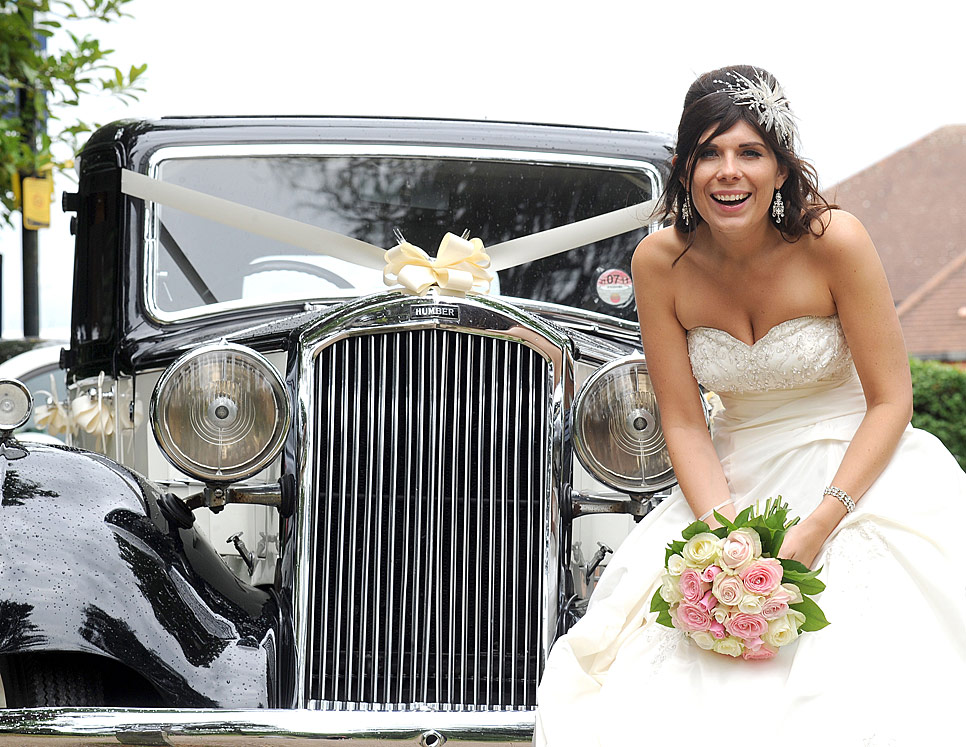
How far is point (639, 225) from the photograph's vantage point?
3.61 metres

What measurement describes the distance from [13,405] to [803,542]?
190cm

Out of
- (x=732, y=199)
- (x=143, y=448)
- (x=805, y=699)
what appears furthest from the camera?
(x=143, y=448)

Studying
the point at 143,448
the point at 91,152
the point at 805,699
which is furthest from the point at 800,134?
the point at 91,152

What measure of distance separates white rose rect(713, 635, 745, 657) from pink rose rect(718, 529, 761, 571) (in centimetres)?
13

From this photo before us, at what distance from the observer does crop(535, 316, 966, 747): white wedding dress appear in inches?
76.9

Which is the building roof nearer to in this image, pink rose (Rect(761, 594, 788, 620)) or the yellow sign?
the yellow sign

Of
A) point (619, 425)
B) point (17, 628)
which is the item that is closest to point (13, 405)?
point (17, 628)

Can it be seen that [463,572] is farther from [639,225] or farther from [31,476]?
[639,225]

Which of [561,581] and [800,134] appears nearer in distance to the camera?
[800,134]

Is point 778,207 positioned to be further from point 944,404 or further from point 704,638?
point 944,404

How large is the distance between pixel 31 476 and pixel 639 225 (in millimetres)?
2027

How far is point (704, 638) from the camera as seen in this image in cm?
206

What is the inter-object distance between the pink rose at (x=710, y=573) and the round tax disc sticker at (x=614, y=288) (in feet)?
5.16

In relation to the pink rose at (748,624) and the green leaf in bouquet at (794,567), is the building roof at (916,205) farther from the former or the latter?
the pink rose at (748,624)
